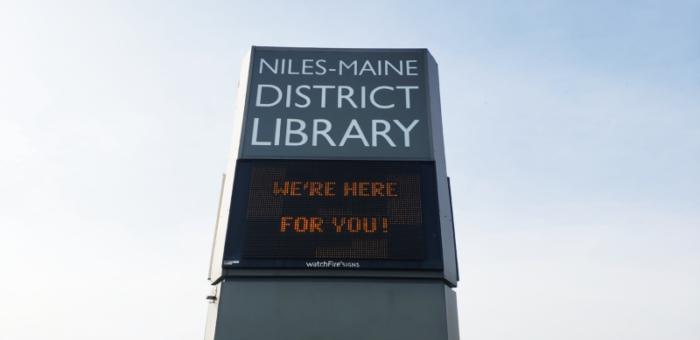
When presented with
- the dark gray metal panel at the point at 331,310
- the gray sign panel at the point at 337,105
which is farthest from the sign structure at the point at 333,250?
the gray sign panel at the point at 337,105

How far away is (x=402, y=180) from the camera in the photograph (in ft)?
23.1

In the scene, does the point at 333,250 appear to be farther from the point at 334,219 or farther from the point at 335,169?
the point at 335,169

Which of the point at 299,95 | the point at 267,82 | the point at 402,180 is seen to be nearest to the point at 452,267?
the point at 402,180

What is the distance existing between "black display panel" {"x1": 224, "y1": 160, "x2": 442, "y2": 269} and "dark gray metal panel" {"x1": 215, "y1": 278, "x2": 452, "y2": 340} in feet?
1.12

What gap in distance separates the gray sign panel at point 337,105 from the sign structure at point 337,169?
16 millimetres

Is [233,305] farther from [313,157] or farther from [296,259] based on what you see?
[313,157]

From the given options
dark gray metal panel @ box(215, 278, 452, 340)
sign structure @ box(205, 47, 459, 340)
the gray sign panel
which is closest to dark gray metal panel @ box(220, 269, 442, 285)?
sign structure @ box(205, 47, 459, 340)

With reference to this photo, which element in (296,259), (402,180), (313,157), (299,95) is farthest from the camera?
(299,95)

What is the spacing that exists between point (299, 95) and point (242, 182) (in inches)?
75.8

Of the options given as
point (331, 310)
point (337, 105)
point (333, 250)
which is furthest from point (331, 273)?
point (337, 105)

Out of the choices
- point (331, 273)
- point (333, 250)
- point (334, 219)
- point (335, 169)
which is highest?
point (335, 169)

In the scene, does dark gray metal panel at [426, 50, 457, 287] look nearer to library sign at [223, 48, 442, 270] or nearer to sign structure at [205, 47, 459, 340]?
sign structure at [205, 47, 459, 340]

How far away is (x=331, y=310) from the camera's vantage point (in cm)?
670

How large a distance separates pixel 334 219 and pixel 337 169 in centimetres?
75
